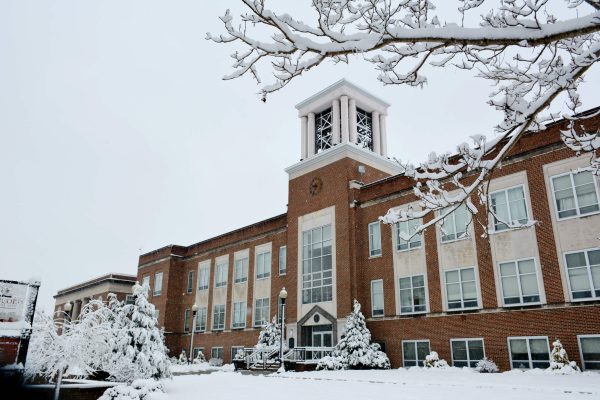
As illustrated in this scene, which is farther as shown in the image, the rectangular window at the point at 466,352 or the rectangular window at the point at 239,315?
the rectangular window at the point at 239,315

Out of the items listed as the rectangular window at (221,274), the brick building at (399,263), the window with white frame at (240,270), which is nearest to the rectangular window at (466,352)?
the brick building at (399,263)

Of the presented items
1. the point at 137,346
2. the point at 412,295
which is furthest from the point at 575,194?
the point at 137,346

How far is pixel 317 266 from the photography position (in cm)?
3155

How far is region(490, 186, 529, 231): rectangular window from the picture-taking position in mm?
22812

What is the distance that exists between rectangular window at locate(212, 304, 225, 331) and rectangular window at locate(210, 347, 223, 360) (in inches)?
65.9

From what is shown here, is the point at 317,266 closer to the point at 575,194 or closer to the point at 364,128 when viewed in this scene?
the point at 364,128

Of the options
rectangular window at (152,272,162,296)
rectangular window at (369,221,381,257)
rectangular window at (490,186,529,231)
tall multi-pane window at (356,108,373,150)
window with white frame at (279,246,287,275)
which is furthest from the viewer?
rectangular window at (152,272,162,296)

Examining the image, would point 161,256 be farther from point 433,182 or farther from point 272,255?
point 433,182

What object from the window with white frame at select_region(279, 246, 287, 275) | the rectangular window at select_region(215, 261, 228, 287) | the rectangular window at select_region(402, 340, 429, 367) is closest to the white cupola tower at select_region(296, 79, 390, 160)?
the window with white frame at select_region(279, 246, 287, 275)

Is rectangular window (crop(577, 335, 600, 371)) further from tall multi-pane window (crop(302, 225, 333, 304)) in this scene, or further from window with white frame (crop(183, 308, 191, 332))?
window with white frame (crop(183, 308, 191, 332))

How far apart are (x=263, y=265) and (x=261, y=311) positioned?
12.4 ft

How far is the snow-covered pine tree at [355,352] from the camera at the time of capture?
24.9 m

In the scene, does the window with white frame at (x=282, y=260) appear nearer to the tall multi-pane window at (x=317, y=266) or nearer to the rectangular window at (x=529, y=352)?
the tall multi-pane window at (x=317, y=266)

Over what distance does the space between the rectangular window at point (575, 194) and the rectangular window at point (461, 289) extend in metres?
5.41
